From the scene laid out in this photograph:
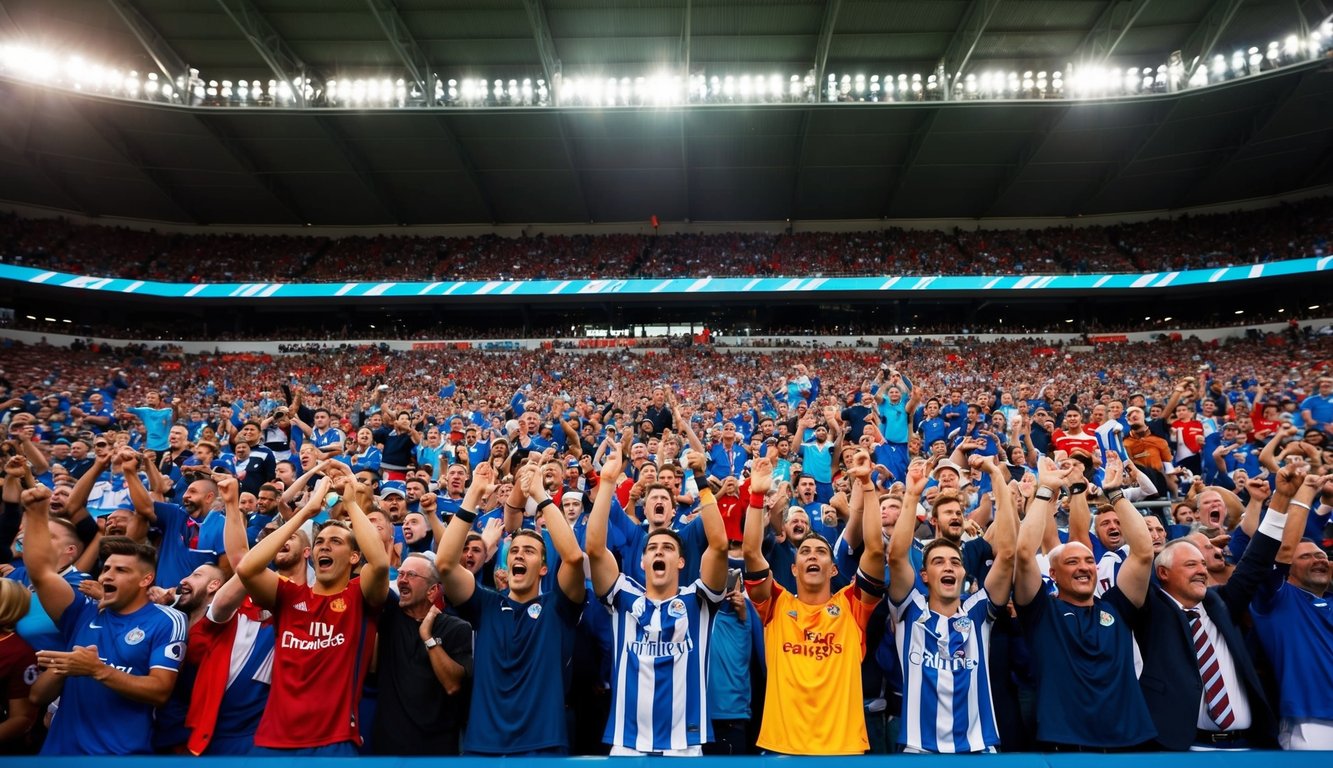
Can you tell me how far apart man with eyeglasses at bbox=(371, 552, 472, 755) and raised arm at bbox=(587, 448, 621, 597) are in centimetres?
74

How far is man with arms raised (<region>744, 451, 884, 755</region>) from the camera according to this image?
3.23m

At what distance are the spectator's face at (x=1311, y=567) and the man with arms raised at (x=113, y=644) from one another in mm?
5904

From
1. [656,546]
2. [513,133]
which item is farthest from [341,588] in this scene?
[513,133]

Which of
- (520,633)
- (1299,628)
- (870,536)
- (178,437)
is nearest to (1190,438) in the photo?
(1299,628)

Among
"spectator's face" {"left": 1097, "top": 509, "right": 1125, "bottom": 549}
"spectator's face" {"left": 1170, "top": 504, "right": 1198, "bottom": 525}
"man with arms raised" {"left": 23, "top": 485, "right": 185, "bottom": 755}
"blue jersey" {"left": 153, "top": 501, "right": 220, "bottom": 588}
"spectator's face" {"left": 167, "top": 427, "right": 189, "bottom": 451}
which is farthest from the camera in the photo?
"spectator's face" {"left": 167, "top": 427, "right": 189, "bottom": 451}

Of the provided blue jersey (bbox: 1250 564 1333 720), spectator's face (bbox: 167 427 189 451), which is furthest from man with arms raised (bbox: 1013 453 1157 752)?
spectator's face (bbox: 167 427 189 451)

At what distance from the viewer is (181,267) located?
30562mm

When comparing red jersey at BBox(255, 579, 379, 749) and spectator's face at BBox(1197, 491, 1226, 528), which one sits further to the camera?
spectator's face at BBox(1197, 491, 1226, 528)

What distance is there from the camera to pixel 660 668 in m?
3.33

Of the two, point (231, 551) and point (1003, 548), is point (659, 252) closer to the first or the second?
point (231, 551)

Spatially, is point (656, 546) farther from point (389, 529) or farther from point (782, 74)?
point (782, 74)

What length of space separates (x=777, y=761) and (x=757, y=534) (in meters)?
1.17

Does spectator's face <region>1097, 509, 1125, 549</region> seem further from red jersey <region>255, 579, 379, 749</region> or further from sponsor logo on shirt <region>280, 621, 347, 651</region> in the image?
sponsor logo on shirt <region>280, 621, 347, 651</region>

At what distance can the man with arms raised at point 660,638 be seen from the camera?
3268mm
